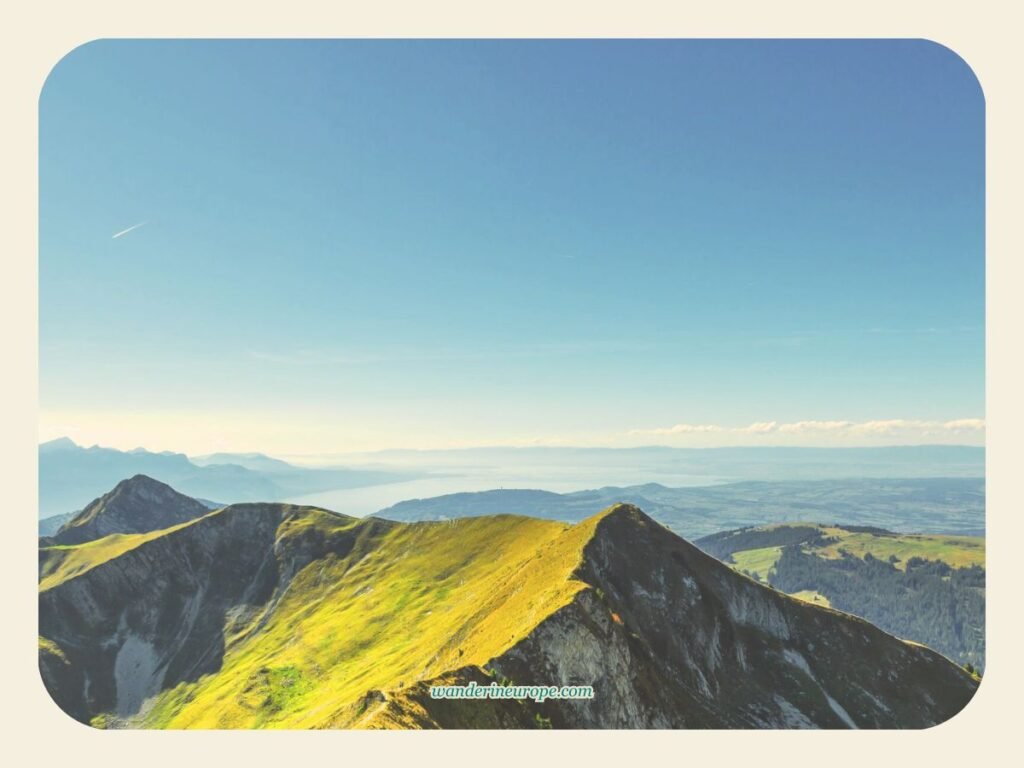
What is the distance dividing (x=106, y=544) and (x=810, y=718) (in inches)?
6251

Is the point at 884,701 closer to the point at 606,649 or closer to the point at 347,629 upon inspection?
the point at 606,649

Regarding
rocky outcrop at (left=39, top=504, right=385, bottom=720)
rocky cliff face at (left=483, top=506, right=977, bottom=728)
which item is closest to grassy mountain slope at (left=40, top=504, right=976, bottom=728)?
rocky cliff face at (left=483, top=506, right=977, bottom=728)

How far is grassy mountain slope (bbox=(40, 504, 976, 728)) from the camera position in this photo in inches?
1580

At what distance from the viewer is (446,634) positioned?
5497 cm

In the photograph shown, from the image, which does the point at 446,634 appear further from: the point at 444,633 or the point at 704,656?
the point at 704,656

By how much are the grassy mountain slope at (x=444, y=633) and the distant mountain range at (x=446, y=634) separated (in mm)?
252

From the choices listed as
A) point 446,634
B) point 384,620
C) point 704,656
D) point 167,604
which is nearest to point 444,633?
point 446,634

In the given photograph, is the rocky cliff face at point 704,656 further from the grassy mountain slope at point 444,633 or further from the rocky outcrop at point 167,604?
the rocky outcrop at point 167,604

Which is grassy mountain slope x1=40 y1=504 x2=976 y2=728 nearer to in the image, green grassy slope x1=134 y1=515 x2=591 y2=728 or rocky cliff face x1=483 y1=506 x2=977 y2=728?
rocky cliff face x1=483 y1=506 x2=977 y2=728

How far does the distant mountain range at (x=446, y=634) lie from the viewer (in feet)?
130

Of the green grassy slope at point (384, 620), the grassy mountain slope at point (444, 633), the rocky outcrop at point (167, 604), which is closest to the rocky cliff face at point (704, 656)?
the grassy mountain slope at point (444, 633)

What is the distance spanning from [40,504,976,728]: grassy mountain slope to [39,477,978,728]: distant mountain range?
0.25 meters

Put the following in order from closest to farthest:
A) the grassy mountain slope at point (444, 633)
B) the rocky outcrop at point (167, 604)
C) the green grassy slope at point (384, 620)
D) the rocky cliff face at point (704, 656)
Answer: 1. the rocky cliff face at point (704, 656)
2. the grassy mountain slope at point (444, 633)
3. the green grassy slope at point (384, 620)
4. the rocky outcrop at point (167, 604)

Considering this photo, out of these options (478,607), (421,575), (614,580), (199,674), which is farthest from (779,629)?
(199,674)
